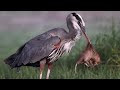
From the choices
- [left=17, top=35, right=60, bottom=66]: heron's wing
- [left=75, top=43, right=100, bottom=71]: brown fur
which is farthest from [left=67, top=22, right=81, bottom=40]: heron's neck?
[left=75, top=43, right=100, bottom=71]: brown fur

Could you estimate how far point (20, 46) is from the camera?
7336mm

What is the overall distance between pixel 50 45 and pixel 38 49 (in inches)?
5.2

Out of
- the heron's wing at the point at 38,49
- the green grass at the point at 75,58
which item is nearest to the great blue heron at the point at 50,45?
the heron's wing at the point at 38,49

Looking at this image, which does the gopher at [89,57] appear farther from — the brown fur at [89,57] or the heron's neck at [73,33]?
the heron's neck at [73,33]

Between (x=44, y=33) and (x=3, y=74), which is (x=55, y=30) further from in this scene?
(x=3, y=74)

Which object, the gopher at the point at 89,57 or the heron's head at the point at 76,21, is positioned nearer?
the heron's head at the point at 76,21

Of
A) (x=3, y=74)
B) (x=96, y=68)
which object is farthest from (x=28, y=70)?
(x=96, y=68)

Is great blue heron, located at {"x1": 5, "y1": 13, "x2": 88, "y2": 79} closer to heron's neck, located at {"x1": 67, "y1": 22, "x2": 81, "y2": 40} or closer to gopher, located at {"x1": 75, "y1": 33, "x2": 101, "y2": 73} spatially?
heron's neck, located at {"x1": 67, "y1": 22, "x2": 81, "y2": 40}

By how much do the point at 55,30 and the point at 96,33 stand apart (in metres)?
0.92

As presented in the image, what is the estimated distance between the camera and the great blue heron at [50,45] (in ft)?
22.8

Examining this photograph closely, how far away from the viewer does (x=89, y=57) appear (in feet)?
23.9

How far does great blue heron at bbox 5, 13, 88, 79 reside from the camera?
6.94 metres

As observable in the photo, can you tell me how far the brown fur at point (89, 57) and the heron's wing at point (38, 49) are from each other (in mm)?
492

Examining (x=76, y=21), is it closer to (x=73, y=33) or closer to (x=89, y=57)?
(x=73, y=33)
